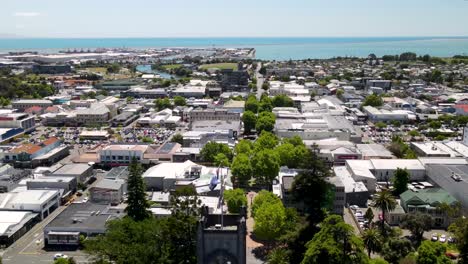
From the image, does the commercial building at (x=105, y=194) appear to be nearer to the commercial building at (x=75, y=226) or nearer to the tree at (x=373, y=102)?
the commercial building at (x=75, y=226)

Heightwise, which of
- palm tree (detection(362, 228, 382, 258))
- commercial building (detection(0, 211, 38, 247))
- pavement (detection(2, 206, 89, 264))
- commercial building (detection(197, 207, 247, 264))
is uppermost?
commercial building (detection(197, 207, 247, 264))

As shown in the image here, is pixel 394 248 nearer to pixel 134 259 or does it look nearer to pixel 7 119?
pixel 134 259

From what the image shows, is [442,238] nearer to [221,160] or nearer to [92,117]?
[221,160]

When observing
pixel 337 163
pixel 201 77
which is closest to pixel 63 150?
pixel 337 163

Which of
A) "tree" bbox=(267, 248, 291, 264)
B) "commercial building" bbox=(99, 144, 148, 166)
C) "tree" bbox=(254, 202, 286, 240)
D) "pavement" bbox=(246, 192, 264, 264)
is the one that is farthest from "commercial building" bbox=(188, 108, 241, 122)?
"tree" bbox=(267, 248, 291, 264)

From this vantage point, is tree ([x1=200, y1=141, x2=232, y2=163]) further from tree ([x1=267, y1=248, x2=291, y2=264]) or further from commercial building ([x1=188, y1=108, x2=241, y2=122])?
tree ([x1=267, y1=248, x2=291, y2=264])

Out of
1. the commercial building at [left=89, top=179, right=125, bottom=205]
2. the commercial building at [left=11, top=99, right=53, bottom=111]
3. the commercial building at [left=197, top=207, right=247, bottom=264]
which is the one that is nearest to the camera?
the commercial building at [left=197, top=207, right=247, bottom=264]

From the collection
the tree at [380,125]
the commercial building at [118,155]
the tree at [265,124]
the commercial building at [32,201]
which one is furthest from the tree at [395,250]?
the tree at [380,125]
